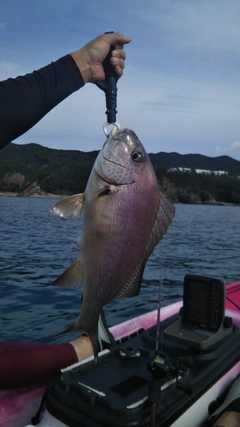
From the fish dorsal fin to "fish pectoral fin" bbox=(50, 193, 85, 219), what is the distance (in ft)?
1.46

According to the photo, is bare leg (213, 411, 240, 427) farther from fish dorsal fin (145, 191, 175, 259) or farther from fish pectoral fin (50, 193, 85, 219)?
fish pectoral fin (50, 193, 85, 219)

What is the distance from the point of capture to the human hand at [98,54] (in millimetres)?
2662

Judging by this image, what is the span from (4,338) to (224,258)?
53.5 feet

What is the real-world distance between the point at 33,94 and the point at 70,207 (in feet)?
2.61

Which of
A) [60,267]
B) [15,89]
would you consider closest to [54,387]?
[15,89]

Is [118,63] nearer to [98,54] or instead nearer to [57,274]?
[98,54]

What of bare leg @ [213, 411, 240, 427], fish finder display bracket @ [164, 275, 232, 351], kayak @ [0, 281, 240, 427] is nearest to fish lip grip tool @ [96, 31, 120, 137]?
kayak @ [0, 281, 240, 427]

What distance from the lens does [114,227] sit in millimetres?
2230

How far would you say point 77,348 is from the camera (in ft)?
15.0

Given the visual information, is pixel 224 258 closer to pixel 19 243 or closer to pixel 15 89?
pixel 19 243

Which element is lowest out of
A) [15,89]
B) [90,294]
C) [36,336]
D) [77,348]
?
[36,336]

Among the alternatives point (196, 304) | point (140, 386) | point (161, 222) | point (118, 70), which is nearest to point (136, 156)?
point (161, 222)

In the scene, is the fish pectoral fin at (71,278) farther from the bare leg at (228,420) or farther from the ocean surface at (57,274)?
the ocean surface at (57,274)

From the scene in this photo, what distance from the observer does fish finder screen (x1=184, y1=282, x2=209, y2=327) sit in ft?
15.6
